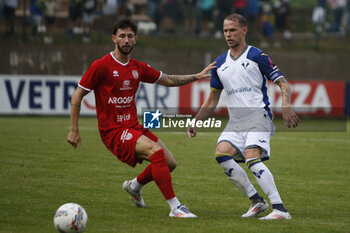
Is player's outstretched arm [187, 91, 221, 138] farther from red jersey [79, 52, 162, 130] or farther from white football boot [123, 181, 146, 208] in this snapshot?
white football boot [123, 181, 146, 208]

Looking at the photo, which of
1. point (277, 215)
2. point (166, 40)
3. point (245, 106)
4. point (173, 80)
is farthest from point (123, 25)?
point (166, 40)

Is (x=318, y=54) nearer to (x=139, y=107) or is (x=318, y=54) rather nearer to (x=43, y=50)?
(x=139, y=107)

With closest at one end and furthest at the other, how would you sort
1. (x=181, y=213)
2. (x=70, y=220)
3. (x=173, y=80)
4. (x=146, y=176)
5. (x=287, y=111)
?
1. (x=70, y=220)
2. (x=287, y=111)
3. (x=181, y=213)
4. (x=146, y=176)
5. (x=173, y=80)

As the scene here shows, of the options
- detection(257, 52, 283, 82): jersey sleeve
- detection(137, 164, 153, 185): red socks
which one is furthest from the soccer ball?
detection(257, 52, 283, 82): jersey sleeve

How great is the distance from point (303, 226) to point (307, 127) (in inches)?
503

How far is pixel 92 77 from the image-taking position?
24.0 feet

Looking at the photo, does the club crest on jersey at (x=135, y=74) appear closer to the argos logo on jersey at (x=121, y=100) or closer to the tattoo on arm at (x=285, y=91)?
the argos logo on jersey at (x=121, y=100)

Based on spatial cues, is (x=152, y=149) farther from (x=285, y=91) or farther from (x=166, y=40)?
(x=166, y=40)

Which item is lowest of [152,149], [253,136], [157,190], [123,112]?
Answer: [157,190]

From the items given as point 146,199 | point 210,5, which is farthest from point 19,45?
point 146,199

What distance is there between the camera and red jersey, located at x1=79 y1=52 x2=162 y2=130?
7.39m


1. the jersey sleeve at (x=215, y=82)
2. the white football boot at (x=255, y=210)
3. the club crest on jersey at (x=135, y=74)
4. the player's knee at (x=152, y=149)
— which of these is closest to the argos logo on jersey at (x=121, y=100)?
the club crest on jersey at (x=135, y=74)

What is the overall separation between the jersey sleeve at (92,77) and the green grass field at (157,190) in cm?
144

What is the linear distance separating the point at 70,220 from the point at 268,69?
2.79 metres
